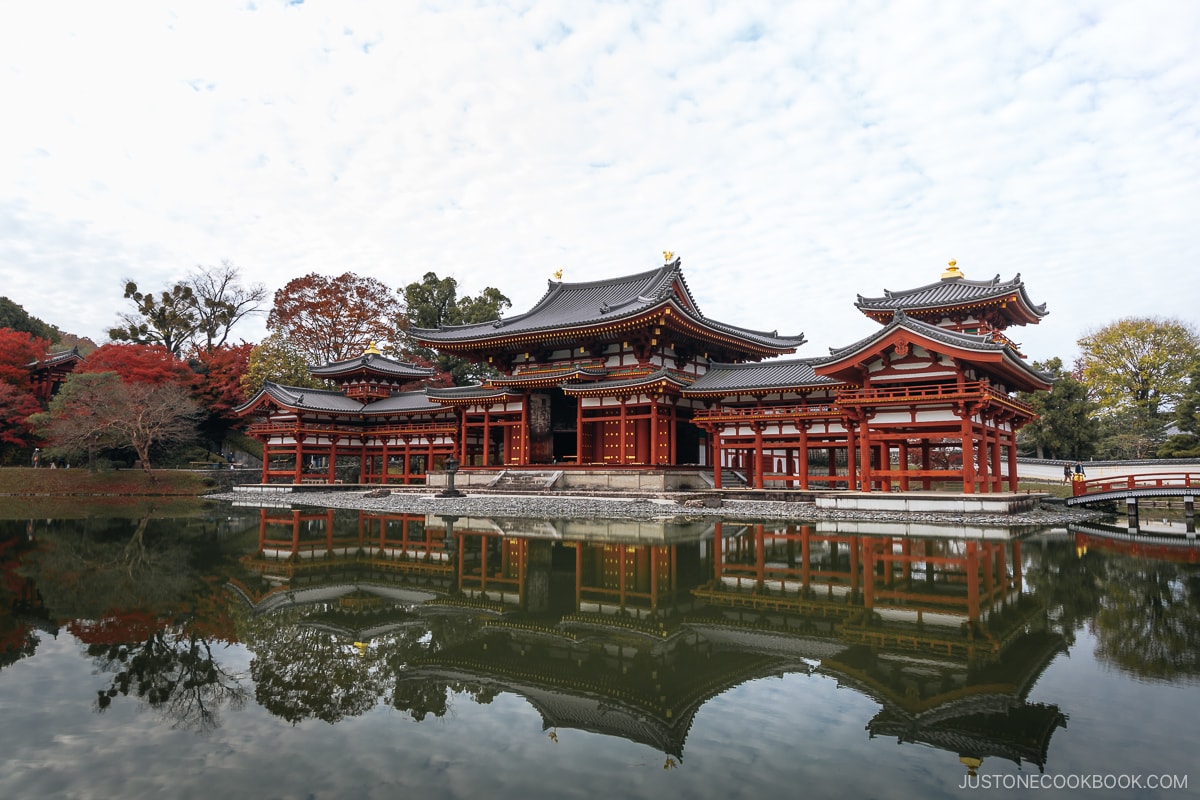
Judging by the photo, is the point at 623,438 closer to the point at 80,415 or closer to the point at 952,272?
the point at 952,272

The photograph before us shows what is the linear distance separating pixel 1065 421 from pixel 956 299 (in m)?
17.0

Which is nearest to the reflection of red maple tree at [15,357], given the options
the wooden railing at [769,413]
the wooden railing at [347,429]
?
the wooden railing at [347,429]

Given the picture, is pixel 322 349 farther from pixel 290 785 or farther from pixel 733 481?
pixel 290 785

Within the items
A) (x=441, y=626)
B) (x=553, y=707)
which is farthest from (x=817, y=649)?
(x=441, y=626)

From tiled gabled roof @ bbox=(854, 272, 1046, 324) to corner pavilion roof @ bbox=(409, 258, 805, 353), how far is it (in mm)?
7309

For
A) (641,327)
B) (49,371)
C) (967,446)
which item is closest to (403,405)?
(641,327)

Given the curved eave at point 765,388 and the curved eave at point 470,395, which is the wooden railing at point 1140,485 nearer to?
the curved eave at point 765,388

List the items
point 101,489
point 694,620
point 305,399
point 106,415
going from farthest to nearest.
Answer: point 305,399
point 101,489
point 106,415
point 694,620

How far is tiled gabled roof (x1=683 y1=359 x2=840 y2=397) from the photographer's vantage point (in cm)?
2588

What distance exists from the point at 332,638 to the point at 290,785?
339 centimetres

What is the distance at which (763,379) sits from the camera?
2734 cm

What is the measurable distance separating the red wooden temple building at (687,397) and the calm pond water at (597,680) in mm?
10477

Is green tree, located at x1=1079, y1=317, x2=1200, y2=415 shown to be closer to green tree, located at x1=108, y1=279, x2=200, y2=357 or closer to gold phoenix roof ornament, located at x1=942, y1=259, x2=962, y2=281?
gold phoenix roof ornament, located at x1=942, y1=259, x2=962, y2=281

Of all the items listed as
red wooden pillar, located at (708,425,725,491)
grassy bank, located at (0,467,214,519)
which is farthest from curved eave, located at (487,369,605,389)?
grassy bank, located at (0,467,214,519)
